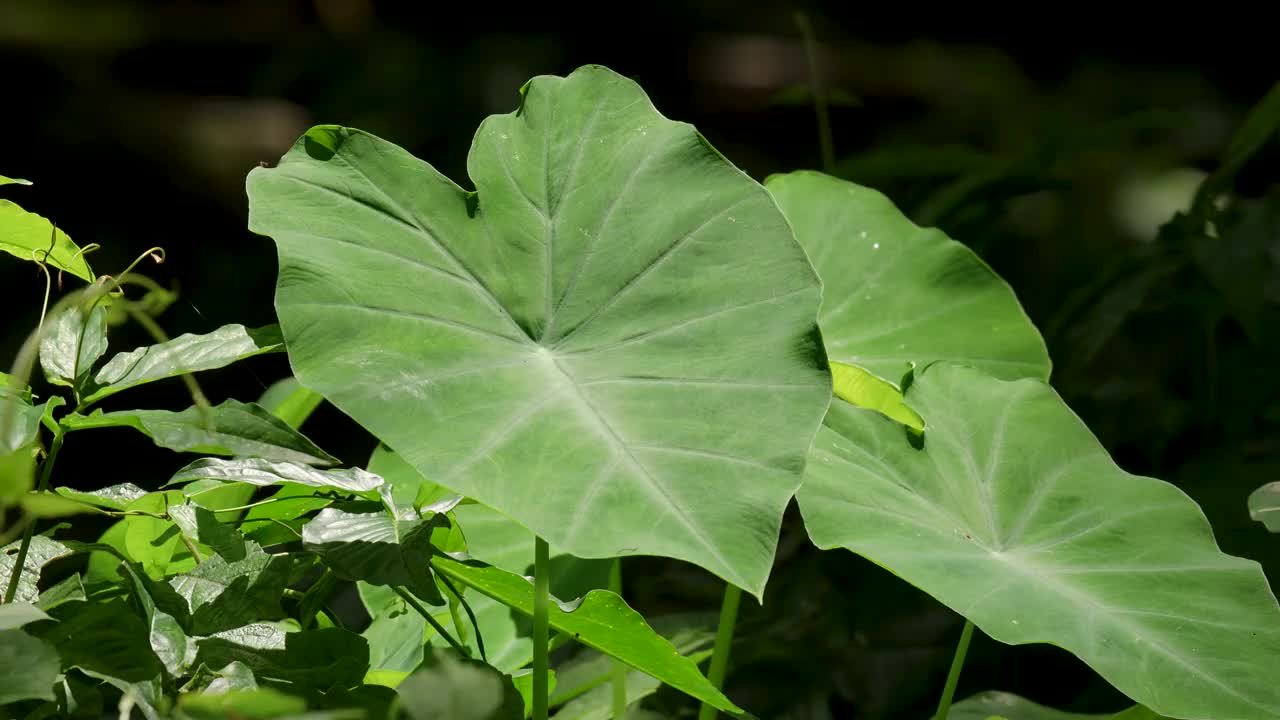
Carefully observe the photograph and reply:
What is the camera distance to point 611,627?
0.71 metres

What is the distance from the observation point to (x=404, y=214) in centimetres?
84

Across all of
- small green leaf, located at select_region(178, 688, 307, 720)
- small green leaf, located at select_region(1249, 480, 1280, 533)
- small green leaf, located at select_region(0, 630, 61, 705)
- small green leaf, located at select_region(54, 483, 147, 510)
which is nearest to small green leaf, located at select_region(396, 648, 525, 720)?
small green leaf, located at select_region(178, 688, 307, 720)

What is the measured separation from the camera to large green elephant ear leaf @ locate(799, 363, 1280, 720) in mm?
749

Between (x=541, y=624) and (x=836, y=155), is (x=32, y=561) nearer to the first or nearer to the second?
(x=541, y=624)

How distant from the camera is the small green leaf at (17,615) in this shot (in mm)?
533

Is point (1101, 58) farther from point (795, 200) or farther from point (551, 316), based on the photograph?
point (551, 316)

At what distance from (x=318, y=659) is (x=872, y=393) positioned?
1.44ft

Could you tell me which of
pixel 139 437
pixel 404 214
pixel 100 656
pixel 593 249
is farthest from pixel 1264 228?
pixel 139 437

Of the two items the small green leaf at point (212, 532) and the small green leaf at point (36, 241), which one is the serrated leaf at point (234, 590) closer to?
the small green leaf at point (212, 532)

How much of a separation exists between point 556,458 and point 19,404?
0.93 ft

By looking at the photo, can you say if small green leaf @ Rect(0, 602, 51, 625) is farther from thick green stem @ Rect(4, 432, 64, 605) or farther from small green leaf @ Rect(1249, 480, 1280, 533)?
small green leaf @ Rect(1249, 480, 1280, 533)

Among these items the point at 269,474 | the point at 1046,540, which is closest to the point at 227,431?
the point at 269,474

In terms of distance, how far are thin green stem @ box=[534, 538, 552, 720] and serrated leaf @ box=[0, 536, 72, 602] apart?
27 centimetres

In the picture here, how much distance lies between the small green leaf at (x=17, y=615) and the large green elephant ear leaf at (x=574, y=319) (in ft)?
0.66
